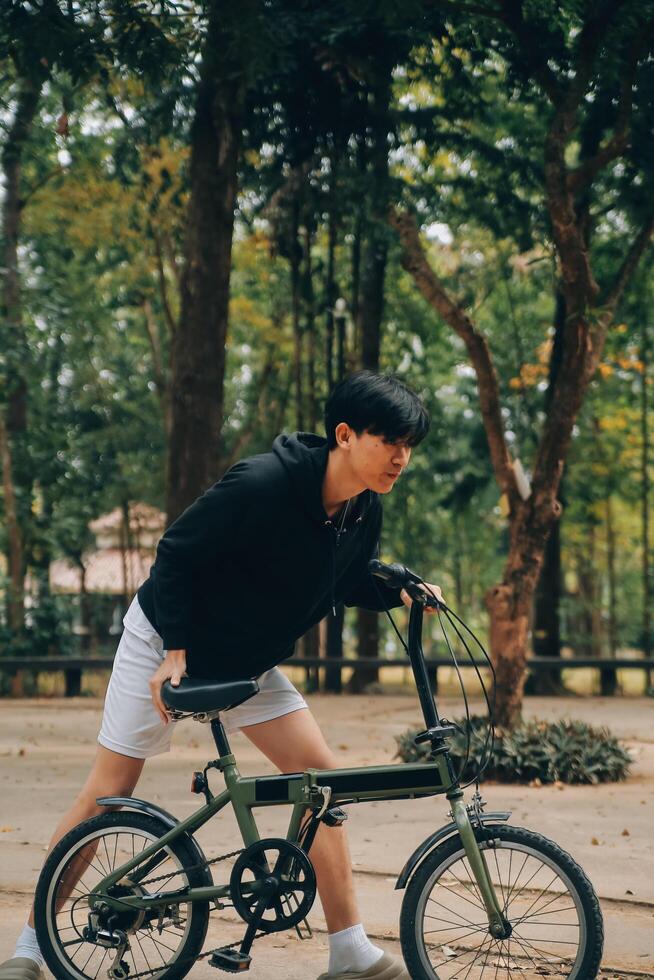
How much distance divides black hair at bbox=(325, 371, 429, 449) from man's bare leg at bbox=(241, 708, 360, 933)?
0.90 meters

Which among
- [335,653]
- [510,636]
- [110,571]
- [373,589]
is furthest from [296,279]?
[110,571]

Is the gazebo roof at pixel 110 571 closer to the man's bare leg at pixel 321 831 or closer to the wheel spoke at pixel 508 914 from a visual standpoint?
the man's bare leg at pixel 321 831

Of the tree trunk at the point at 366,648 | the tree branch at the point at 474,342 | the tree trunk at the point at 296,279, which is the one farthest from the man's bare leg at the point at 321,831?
the tree trunk at the point at 366,648

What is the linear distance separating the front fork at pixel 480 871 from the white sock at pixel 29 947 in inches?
53.3

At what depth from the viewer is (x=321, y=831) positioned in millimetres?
3586

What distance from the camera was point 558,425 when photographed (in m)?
9.30

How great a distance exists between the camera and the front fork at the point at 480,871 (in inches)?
128

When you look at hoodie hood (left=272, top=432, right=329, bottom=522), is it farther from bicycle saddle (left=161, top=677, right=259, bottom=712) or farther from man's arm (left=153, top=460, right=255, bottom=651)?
bicycle saddle (left=161, top=677, right=259, bottom=712)

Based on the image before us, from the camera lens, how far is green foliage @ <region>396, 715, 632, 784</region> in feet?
27.9

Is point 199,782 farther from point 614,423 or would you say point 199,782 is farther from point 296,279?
point 614,423

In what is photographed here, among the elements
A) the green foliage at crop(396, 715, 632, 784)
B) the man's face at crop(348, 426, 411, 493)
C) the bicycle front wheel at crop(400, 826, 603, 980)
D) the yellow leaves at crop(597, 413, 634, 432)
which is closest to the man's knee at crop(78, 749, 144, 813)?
the bicycle front wheel at crop(400, 826, 603, 980)

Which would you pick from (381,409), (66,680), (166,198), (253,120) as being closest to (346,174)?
(253,120)

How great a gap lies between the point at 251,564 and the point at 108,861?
1012 mm

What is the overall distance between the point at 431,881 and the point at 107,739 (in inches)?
41.4
